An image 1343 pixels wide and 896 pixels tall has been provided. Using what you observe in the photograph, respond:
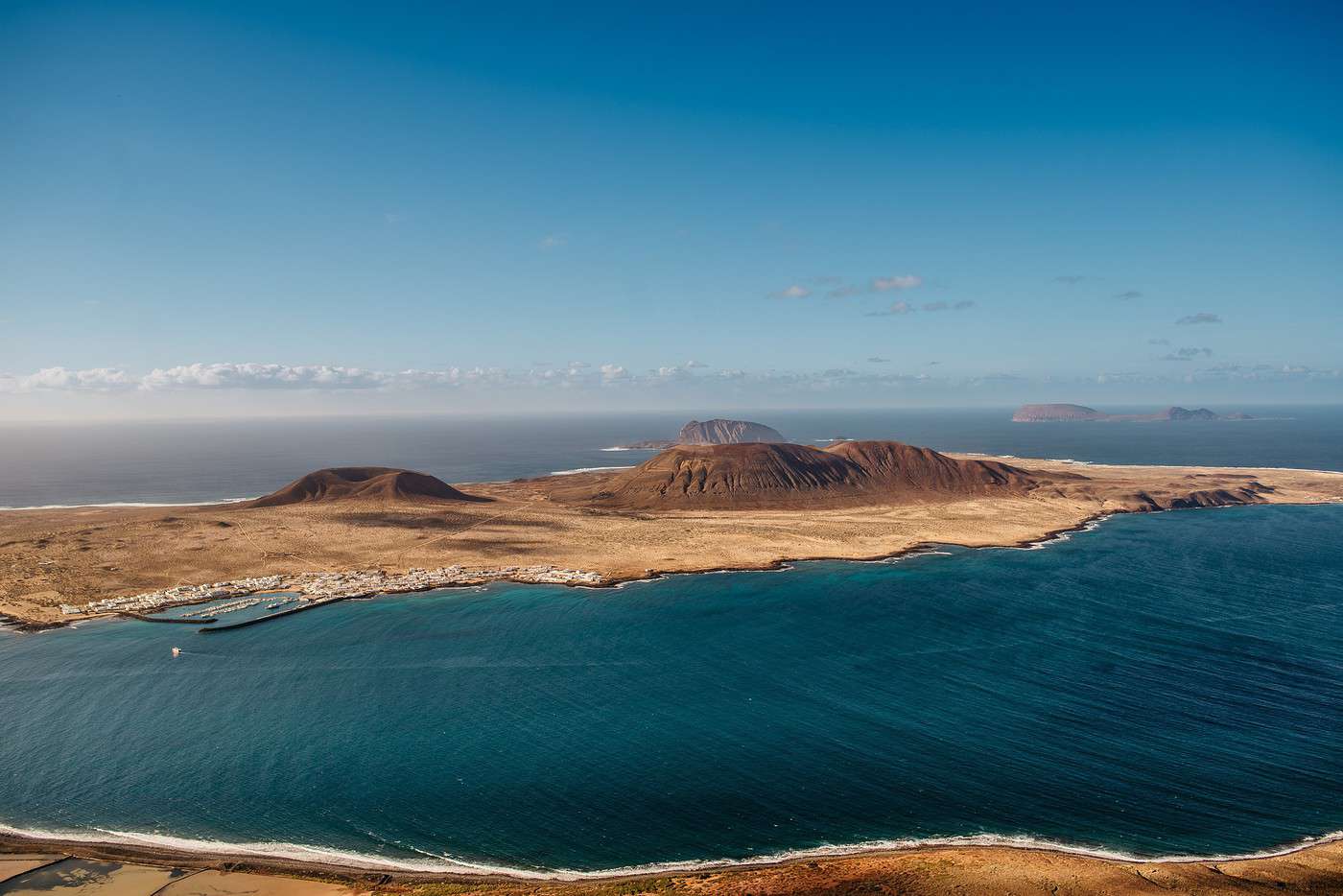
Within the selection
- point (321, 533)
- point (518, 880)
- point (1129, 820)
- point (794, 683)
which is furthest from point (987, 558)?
point (321, 533)

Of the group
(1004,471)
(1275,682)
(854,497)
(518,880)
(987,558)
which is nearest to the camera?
(518,880)

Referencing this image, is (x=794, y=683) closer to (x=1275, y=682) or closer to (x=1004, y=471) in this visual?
(x=1275, y=682)

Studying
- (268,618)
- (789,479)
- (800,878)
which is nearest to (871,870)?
(800,878)

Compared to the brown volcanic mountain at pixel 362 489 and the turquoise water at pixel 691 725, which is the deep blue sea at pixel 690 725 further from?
the brown volcanic mountain at pixel 362 489

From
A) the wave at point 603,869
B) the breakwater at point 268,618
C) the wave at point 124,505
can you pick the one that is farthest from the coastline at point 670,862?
the wave at point 124,505

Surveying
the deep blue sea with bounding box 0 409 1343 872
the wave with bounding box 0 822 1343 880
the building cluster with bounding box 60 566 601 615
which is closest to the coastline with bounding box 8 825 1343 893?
the wave with bounding box 0 822 1343 880

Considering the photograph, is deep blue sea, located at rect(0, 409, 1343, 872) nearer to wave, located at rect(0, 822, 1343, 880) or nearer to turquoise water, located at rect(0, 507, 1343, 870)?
turquoise water, located at rect(0, 507, 1343, 870)
